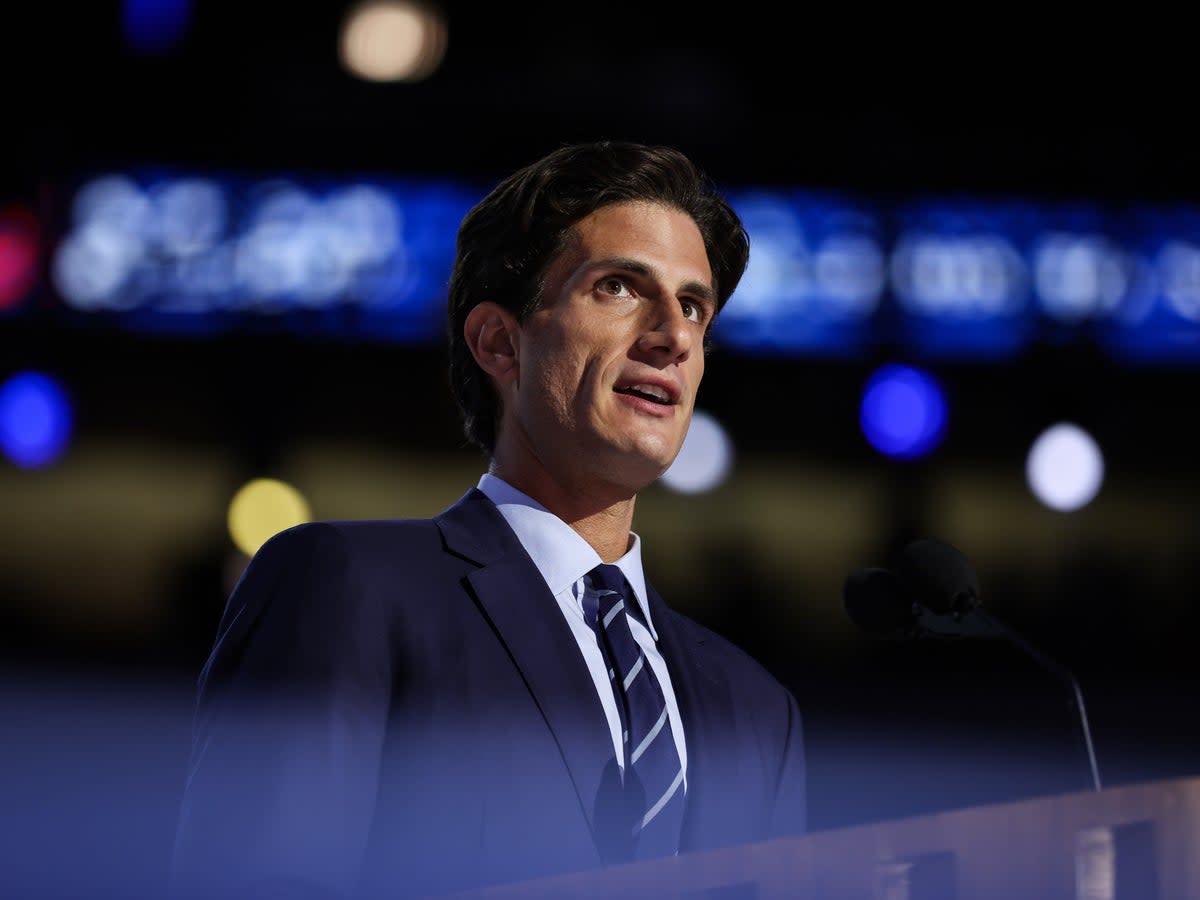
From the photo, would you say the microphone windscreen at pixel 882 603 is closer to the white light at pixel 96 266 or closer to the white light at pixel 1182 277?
the white light at pixel 1182 277

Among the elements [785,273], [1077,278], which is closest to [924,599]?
[785,273]

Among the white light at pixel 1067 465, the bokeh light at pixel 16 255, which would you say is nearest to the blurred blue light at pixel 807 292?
the white light at pixel 1067 465

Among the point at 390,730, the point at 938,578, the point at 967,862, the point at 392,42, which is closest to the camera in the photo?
the point at 967,862

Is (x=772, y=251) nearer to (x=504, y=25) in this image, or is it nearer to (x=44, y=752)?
(x=504, y=25)

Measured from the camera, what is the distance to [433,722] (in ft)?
4.82

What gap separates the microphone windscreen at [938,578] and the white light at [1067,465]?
7.32m

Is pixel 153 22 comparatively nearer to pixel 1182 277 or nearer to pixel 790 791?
pixel 1182 277

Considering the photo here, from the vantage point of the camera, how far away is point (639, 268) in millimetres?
1727

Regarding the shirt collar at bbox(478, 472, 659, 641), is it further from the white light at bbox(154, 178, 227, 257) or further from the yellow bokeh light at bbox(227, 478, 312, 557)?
the yellow bokeh light at bbox(227, 478, 312, 557)

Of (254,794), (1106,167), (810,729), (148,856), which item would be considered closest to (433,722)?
(254,794)

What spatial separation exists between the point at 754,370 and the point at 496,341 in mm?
7228

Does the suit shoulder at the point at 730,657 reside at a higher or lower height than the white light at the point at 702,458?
lower

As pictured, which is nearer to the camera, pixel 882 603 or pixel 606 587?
pixel 606 587

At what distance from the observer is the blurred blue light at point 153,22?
873 centimetres
